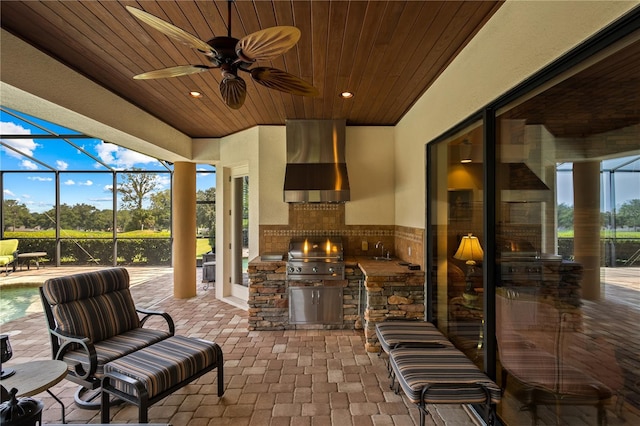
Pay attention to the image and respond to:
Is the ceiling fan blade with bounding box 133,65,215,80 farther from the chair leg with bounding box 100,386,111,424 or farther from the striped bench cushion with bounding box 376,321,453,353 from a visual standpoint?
the striped bench cushion with bounding box 376,321,453,353

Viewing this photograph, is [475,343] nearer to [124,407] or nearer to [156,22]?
[124,407]

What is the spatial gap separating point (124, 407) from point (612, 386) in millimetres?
3276

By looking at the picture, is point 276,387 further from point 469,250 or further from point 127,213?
point 127,213

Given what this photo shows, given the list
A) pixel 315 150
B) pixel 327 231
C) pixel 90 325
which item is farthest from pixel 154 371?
pixel 315 150

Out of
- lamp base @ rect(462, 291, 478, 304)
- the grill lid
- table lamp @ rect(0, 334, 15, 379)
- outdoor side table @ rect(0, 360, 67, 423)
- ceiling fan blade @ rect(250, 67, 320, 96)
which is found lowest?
outdoor side table @ rect(0, 360, 67, 423)

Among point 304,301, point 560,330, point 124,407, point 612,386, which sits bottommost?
point 124,407

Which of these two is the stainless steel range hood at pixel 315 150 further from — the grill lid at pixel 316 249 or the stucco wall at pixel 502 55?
the stucco wall at pixel 502 55

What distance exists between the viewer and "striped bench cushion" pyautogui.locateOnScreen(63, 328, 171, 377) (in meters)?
2.41

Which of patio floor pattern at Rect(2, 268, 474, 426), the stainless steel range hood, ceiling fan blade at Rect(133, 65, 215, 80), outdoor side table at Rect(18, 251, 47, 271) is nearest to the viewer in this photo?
ceiling fan blade at Rect(133, 65, 215, 80)

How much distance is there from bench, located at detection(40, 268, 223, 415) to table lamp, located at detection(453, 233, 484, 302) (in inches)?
89.7

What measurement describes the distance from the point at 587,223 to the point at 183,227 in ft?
18.4

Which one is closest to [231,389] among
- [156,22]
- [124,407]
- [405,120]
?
[124,407]

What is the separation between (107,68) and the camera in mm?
2869

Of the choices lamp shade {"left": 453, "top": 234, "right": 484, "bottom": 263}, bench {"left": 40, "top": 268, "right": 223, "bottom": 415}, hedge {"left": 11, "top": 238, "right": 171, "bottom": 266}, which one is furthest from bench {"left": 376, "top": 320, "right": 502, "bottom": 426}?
hedge {"left": 11, "top": 238, "right": 171, "bottom": 266}
